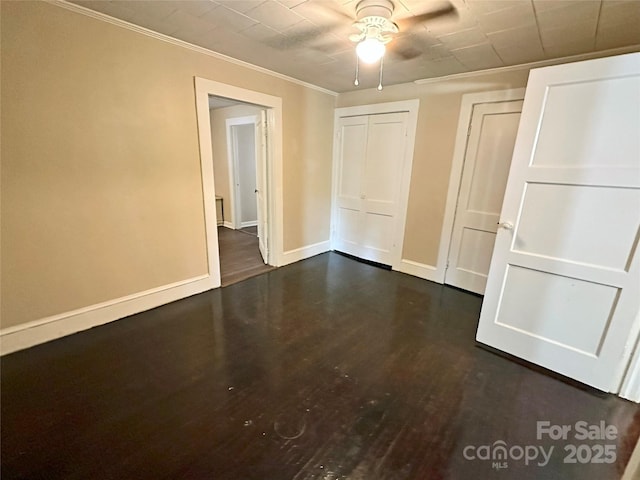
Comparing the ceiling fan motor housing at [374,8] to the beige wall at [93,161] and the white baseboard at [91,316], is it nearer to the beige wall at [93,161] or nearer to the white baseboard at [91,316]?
the beige wall at [93,161]

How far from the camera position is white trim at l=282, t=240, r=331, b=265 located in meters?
4.04

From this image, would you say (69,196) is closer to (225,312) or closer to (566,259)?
(225,312)

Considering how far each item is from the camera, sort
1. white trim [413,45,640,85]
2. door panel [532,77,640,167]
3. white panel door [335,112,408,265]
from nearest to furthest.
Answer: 1. door panel [532,77,640,167]
2. white trim [413,45,640,85]
3. white panel door [335,112,408,265]

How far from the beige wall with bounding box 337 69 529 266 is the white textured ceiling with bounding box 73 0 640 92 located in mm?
293

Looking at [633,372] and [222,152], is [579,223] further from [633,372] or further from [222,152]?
[222,152]

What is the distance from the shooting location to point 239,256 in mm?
4281

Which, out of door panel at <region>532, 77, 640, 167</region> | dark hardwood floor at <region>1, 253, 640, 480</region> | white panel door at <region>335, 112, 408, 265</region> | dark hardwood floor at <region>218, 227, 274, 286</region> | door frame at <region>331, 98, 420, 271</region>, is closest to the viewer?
dark hardwood floor at <region>1, 253, 640, 480</region>

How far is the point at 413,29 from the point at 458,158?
1.56 metres

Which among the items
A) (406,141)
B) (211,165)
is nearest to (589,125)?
(406,141)

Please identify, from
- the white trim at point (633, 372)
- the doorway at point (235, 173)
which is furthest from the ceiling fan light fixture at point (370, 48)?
the doorway at point (235, 173)

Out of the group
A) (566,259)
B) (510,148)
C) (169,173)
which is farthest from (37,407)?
(510,148)

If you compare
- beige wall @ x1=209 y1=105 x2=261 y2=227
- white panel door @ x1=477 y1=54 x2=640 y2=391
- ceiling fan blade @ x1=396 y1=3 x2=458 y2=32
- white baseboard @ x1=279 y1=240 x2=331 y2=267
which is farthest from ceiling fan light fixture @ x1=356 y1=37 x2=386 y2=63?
beige wall @ x1=209 y1=105 x2=261 y2=227

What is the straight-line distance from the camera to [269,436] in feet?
4.98

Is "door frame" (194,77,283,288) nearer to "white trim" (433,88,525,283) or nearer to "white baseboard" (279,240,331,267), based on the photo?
"white baseboard" (279,240,331,267)
